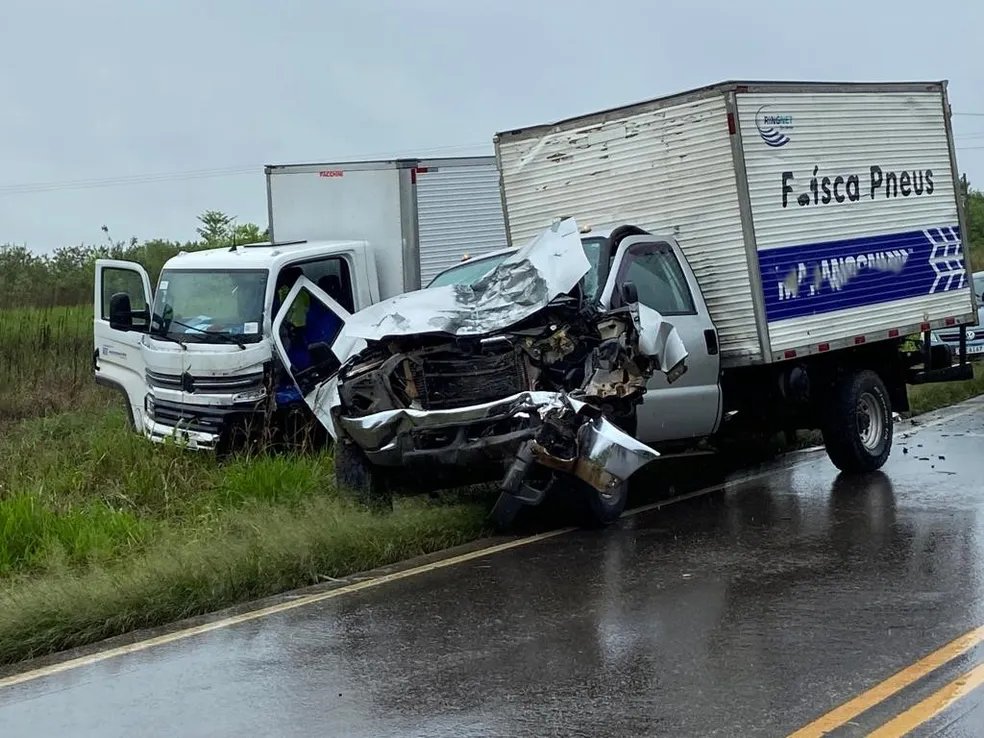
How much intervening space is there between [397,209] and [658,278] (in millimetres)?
4144

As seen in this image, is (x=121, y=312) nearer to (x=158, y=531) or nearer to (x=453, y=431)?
(x=158, y=531)

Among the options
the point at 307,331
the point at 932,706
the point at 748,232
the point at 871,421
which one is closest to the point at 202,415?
the point at 307,331

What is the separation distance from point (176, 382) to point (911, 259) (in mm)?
7031

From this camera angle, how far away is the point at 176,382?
12578 millimetres

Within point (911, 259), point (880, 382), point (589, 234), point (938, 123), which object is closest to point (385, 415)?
point (589, 234)

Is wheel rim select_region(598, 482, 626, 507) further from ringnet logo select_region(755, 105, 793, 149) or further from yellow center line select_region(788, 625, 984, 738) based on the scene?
yellow center line select_region(788, 625, 984, 738)

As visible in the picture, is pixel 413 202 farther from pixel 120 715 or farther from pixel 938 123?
pixel 120 715

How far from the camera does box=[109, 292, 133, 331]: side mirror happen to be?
43.3 ft

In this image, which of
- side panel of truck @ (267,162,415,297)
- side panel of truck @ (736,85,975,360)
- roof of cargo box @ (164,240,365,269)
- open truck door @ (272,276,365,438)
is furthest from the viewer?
side panel of truck @ (267,162,415,297)

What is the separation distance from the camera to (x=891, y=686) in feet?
18.6

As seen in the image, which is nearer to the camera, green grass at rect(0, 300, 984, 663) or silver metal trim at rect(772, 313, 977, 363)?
green grass at rect(0, 300, 984, 663)

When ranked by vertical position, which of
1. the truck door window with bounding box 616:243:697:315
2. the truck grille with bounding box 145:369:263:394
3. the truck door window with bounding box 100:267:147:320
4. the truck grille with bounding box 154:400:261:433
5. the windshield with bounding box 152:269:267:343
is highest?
the truck door window with bounding box 100:267:147:320

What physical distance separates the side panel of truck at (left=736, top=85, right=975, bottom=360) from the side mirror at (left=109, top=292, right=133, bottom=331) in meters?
6.17

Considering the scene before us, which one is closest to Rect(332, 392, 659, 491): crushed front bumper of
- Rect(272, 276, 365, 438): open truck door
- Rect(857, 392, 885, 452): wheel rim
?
Rect(272, 276, 365, 438): open truck door
